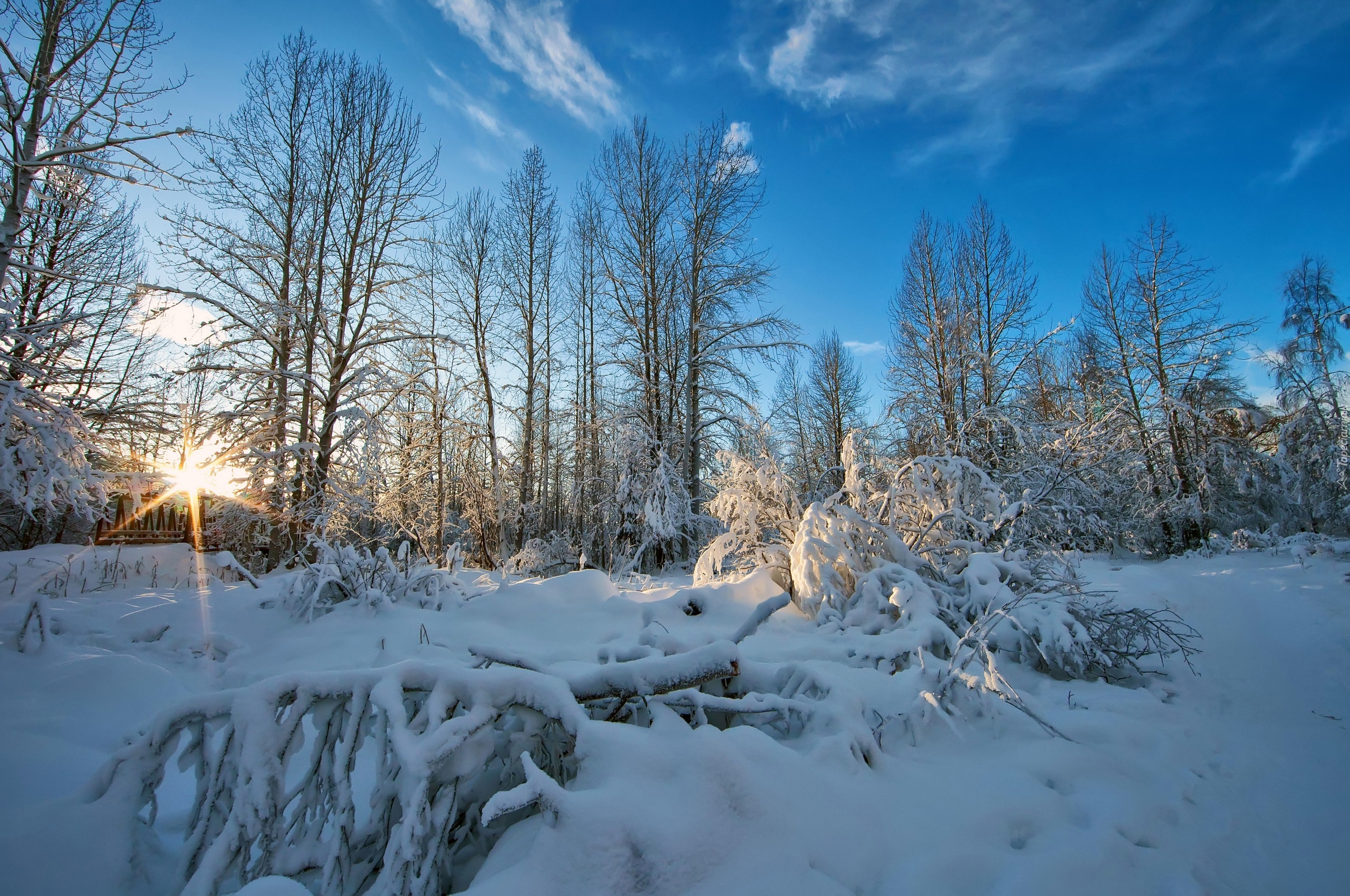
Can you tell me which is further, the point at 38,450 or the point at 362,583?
the point at 38,450

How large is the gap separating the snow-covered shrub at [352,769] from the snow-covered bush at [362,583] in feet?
10.9

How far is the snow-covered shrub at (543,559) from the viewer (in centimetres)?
1051

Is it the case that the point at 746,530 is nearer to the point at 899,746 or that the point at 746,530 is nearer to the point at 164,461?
the point at 899,746

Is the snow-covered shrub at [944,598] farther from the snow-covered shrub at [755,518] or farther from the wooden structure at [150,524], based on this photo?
the wooden structure at [150,524]

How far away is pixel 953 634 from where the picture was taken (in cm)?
311

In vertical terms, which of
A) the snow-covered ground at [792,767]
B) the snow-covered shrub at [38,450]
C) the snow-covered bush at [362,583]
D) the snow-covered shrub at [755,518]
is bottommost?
the snow-covered ground at [792,767]

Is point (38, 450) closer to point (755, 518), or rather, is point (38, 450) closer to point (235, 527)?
point (235, 527)

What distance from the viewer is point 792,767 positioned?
158 cm

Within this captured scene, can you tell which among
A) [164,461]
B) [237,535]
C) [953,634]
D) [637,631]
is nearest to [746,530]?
[637,631]

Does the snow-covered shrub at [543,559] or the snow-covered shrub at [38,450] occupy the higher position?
the snow-covered shrub at [38,450]

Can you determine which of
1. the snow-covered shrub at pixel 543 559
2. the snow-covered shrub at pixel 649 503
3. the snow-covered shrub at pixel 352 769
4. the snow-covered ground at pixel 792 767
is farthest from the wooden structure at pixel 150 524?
the snow-covered shrub at pixel 352 769

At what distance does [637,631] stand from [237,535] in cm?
1110

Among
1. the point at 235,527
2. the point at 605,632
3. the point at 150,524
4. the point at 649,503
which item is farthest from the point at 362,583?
the point at 150,524

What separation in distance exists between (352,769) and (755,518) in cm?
459
